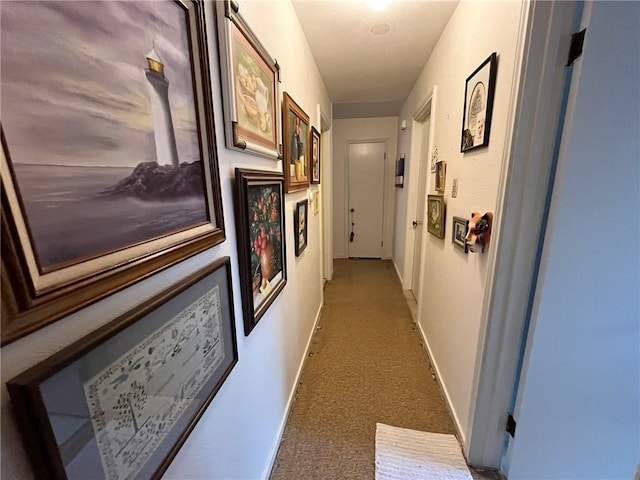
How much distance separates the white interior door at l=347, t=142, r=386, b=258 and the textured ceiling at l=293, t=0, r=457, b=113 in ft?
4.93

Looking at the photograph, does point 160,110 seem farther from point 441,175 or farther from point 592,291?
point 441,175

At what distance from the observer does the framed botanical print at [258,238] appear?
3.16 feet

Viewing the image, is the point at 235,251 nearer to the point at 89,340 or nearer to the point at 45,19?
the point at 89,340

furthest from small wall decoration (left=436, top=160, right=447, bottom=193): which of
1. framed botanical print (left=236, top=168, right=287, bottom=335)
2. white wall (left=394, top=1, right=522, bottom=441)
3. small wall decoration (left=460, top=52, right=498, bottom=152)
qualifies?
framed botanical print (left=236, top=168, right=287, bottom=335)

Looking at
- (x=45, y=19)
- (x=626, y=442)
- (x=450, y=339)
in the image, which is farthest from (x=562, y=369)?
(x=45, y=19)

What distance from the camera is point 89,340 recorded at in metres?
0.43

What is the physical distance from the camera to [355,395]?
182cm

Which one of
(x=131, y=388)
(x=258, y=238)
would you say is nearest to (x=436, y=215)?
(x=258, y=238)

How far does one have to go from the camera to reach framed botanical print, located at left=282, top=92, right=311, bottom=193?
1.50 metres

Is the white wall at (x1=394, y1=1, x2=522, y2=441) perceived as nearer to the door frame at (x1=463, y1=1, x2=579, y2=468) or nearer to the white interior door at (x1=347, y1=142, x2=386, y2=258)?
the door frame at (x1=463, y1=1, x2=579, y2=468)

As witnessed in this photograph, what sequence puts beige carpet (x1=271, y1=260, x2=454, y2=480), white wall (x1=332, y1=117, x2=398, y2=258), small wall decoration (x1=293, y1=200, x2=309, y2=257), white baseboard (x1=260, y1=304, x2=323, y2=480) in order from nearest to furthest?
white baseboard (x1=260, y1=304, x2=323, y2=480) → beige carpet (x1=271, y1=260, x2=454, y2=480) → small wall decoration (x1=293, y1=200, x2=309, y2=257) → white wall (x1=332, y1=117, x2=398, y2=258)

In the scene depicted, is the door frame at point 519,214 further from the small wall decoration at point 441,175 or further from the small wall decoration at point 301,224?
the small wall decoration at point 301,224

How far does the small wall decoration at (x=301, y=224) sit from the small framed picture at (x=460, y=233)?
99 cm

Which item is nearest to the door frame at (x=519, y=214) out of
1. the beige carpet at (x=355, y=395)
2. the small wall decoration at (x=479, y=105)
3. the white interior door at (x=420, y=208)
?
the small wall decoration at (x=479, y=105)
